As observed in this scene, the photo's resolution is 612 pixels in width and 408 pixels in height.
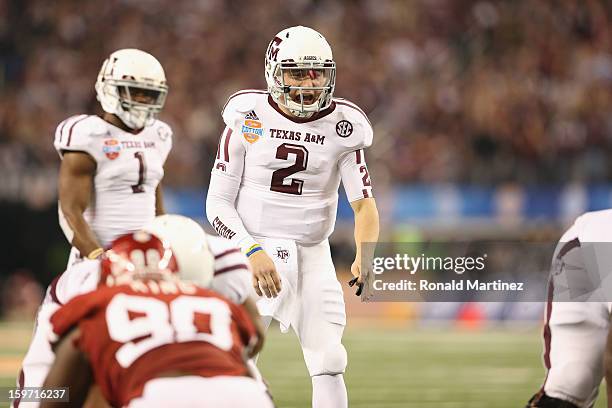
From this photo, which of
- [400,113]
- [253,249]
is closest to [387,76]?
[400,113]

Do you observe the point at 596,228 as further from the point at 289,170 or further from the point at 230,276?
the point at 289,170

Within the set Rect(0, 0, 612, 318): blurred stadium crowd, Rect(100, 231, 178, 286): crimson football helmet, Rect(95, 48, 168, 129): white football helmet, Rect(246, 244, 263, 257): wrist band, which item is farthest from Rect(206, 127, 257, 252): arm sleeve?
Rect(0, 0, 612, 318): blurred stadium crowd

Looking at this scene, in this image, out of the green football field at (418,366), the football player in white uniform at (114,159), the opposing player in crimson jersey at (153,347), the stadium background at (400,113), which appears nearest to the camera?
the opposing player in crimson jersey at (153,347)

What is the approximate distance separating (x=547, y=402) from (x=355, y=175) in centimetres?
155

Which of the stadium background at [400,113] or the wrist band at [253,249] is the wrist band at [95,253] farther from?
the stadium background at [400,113]

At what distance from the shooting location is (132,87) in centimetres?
541

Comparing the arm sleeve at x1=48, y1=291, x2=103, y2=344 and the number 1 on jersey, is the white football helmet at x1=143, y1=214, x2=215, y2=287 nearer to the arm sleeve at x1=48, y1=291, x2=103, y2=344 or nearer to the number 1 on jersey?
the arm sleeve at x1=48, y1=291, x2=103, y2=344

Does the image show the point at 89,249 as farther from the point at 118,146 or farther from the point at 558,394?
the point at 558,394

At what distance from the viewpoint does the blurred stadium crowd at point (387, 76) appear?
14.9m

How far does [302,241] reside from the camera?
5355mm

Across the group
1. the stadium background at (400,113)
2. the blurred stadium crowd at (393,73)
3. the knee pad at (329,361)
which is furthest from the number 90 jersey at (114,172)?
the blurred stadium crowd at (393,73)

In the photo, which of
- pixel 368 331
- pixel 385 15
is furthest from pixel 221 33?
Answer: pixel 368 331

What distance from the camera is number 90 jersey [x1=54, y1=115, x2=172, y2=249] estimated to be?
17.2ft

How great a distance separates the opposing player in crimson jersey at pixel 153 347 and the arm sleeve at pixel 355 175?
2.10 metres
